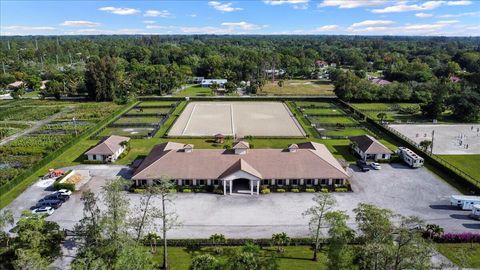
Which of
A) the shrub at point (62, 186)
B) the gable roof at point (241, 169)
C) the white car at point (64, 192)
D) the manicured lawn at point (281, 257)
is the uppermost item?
the gable roof at point (241, 169)

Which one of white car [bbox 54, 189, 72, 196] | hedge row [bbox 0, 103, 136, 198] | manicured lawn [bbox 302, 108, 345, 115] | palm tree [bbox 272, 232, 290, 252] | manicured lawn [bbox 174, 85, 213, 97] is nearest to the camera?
palm tree [bbox 272, 232, 290, 252]

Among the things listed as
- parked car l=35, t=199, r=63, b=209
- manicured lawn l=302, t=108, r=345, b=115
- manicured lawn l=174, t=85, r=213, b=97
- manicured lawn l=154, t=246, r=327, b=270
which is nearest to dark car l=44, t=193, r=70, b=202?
parked car l=35, t=199, r=63, b=209

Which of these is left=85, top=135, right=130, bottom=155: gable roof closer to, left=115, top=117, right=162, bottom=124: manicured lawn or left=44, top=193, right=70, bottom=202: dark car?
left=44, top=193, right=70, bottom=202: dark car

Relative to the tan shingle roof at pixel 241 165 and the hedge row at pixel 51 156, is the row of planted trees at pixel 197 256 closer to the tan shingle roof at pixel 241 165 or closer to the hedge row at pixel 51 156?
the tan shingle roof at pixel 241 165

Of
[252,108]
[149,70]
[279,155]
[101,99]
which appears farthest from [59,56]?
[279,155]

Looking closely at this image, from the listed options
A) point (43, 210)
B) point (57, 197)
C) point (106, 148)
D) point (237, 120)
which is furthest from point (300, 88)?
point (43, 210)

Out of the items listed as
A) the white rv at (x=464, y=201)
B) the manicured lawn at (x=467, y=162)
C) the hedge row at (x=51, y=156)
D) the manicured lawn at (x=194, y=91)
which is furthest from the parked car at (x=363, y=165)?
the manicured lawn at (x=194, y=91)
